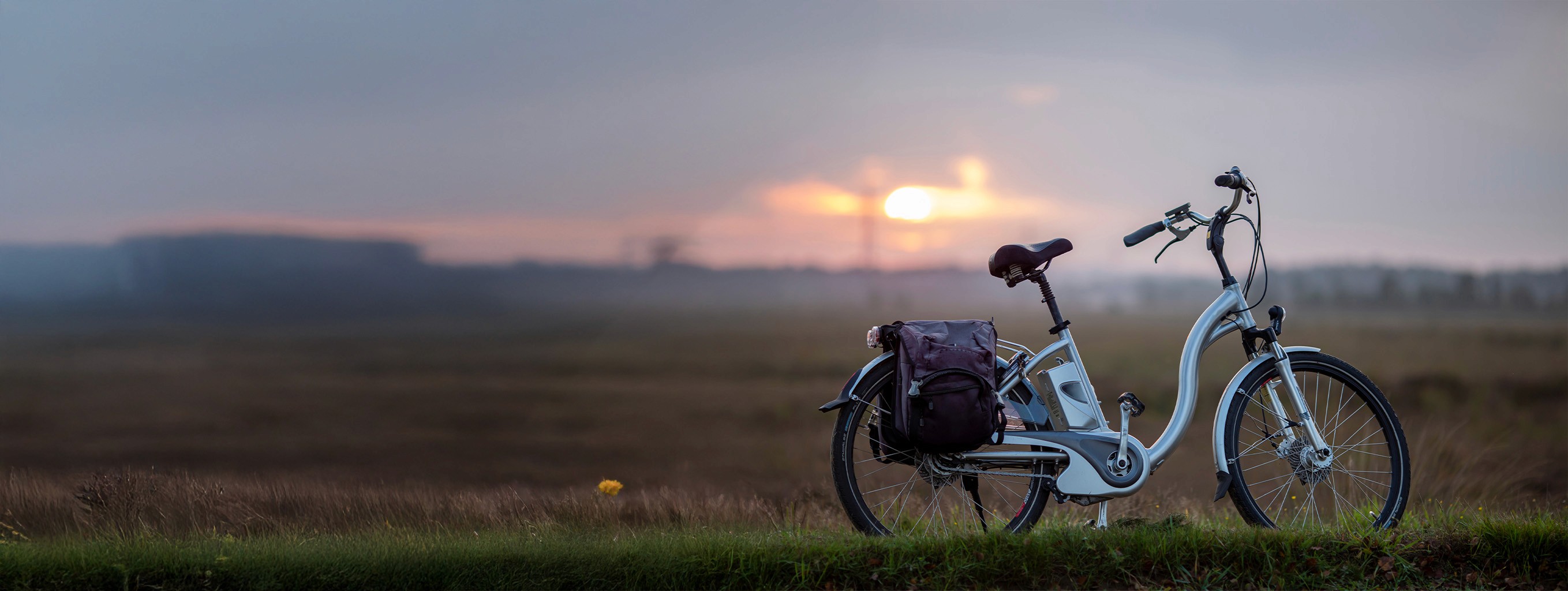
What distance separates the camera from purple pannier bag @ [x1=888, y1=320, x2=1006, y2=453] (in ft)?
14.5

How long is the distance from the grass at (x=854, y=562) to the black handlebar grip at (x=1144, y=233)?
1.46 meters

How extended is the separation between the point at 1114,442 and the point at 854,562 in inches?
59.9

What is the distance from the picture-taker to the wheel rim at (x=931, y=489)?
4.62 meters

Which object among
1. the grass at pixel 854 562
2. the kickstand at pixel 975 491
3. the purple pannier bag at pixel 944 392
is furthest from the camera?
the kickstand at pixel 975 491

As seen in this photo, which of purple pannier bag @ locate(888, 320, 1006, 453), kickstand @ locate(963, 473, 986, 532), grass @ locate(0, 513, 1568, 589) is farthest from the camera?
kickstand @ locate(963, 473, 986, 532)

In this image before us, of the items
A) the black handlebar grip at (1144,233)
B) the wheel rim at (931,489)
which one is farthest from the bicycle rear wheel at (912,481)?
the black handlebar grip at (1144,233)

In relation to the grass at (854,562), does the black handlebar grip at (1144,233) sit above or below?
above

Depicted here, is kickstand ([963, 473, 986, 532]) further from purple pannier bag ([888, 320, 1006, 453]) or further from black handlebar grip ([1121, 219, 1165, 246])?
black handlebar grip ([1121, 219, 1165, 246])

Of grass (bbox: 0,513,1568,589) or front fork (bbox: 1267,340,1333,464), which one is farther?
front fork (bbox: 1267,340,1333,464)

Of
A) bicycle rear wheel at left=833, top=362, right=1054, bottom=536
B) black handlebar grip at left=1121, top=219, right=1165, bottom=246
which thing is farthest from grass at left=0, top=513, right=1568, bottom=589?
black handlebar grip at left=1121, top=219, right=1165, bottom=246

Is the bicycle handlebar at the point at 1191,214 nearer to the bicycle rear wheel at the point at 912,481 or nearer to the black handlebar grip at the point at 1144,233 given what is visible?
the black handlebar grip at the point at 1144,233

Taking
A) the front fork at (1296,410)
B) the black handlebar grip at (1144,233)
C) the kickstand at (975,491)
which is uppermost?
the black handlebar grip at (1144,233)

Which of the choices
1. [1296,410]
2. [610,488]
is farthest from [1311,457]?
[610,488]

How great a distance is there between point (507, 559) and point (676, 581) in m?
0.83
